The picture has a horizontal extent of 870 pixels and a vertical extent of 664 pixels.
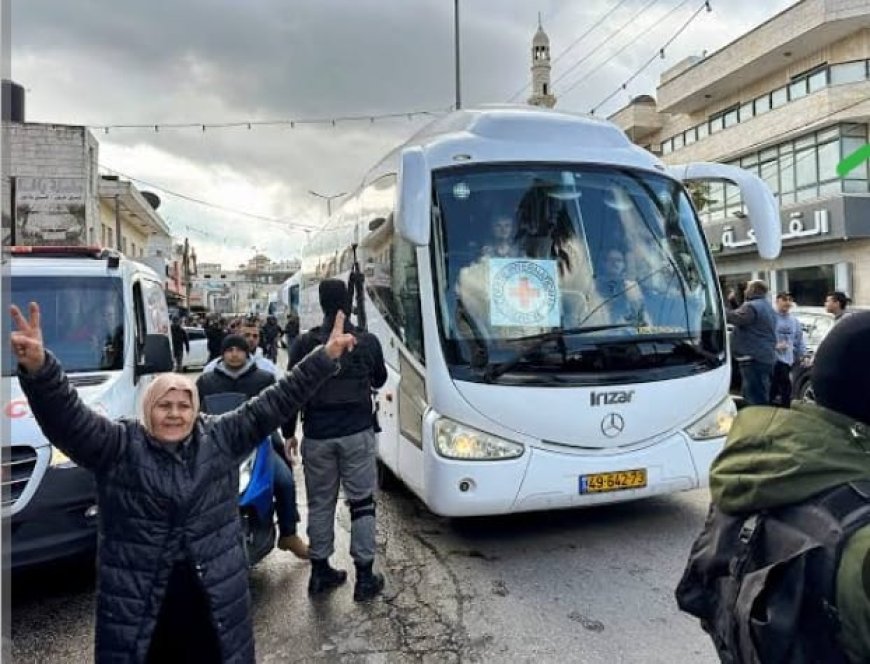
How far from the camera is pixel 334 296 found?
4203mm

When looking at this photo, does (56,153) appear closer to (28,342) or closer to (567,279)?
(567,279)

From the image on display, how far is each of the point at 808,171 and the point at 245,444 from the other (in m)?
25.6

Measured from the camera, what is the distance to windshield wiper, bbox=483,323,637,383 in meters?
4.66

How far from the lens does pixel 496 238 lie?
494cm

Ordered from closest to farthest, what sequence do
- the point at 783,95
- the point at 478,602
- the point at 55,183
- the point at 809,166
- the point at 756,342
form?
the point at 478,602, the point at 756,342, the point at 55,183, the point at 809,166, the point at 783,95

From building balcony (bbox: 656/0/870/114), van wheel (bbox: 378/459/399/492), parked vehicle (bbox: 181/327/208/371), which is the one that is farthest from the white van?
building balcony (bbox: 656/0/870/114)

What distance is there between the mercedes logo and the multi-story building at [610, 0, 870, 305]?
17.3 metres

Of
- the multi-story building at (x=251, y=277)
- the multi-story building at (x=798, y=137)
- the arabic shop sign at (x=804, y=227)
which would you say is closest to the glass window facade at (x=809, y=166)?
the multi-story building at (x=798, y=137)

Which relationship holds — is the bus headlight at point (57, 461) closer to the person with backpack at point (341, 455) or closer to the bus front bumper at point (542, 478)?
the person with backpack at point (341, 455)

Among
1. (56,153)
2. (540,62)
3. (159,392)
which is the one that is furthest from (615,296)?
(540,62)

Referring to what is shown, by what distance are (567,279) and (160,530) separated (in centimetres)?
337

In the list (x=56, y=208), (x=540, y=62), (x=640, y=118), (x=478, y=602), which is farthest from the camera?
(x=540, y=62)

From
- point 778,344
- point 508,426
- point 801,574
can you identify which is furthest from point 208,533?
point 778,344

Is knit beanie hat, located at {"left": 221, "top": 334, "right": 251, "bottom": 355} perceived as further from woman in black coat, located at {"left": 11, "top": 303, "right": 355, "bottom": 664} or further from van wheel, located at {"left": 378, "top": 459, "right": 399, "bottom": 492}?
van wheel, located at {"left": 378, "top": 459, "right": 399, "bottom": 492}
